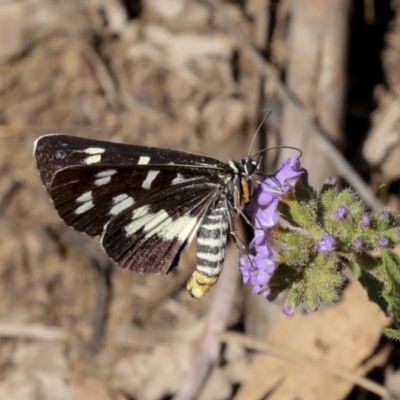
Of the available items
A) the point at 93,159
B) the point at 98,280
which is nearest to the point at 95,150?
the point at 93,159

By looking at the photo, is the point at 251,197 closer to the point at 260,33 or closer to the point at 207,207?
A: the point at 207,207

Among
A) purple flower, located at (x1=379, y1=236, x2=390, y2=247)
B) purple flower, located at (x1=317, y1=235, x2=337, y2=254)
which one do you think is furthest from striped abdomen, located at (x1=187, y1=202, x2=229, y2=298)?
purple flower, located at (x1=379, y1=236, x2=390, y2=247)

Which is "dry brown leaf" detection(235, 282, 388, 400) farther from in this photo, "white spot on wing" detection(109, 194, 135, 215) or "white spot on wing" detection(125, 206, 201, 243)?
"white spot on wing" detection(109, 194, 135, 215)

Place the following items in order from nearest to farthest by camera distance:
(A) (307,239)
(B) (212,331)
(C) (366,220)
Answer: (C) (366,220) → (A) (307,239) → (B) (212,331)

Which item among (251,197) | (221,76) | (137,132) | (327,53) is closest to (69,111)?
(137,132)

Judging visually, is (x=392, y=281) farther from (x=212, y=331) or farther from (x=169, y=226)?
(x=212, y=331)

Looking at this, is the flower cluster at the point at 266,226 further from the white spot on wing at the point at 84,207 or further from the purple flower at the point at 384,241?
the white spot on wing at the point at 84,207
